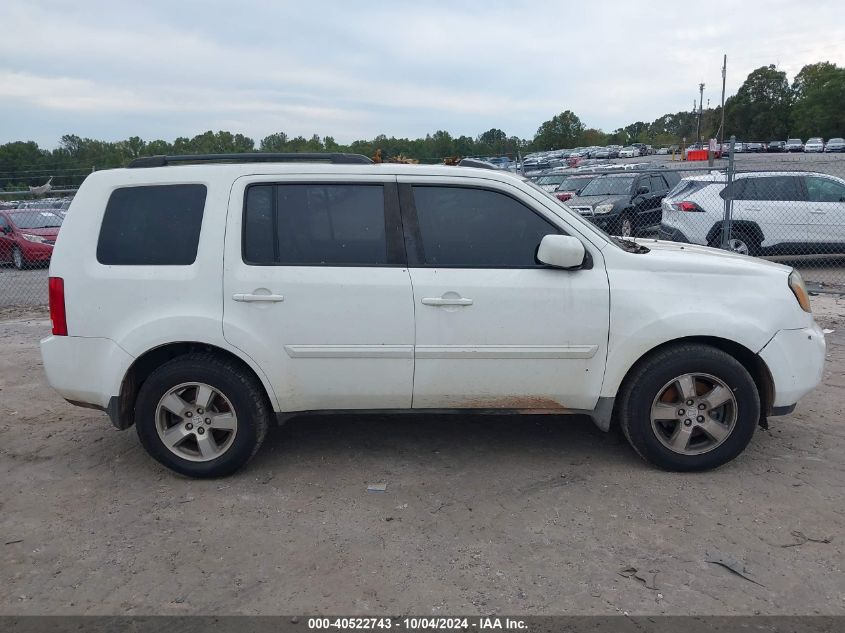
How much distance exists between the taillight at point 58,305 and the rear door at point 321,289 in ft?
3.22

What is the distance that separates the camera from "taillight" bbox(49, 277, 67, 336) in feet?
14.2

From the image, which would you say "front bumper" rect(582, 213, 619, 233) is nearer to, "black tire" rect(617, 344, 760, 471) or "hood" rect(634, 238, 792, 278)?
"hood" rect(634, 238, 792, 278)

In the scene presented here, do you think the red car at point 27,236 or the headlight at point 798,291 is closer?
the headlight at point 798,291

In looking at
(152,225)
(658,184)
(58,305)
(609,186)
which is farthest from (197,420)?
(658,184)

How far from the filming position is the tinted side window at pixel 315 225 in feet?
14.1

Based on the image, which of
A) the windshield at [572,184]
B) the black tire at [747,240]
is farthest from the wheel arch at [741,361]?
the windshield at [572,184]

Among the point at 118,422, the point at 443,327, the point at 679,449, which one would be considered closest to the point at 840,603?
the point at 679,449

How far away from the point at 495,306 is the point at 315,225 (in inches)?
45.5

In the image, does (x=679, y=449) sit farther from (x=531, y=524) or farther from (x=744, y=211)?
(x=744, y=211)

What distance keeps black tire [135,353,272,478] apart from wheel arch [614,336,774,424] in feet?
7.13

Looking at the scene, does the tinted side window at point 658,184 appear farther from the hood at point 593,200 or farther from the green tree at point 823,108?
the green tree at point 823,108

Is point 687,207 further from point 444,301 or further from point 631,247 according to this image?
point 444,301

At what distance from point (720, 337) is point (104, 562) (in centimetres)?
348

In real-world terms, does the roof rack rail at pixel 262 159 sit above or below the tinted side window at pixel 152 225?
above
